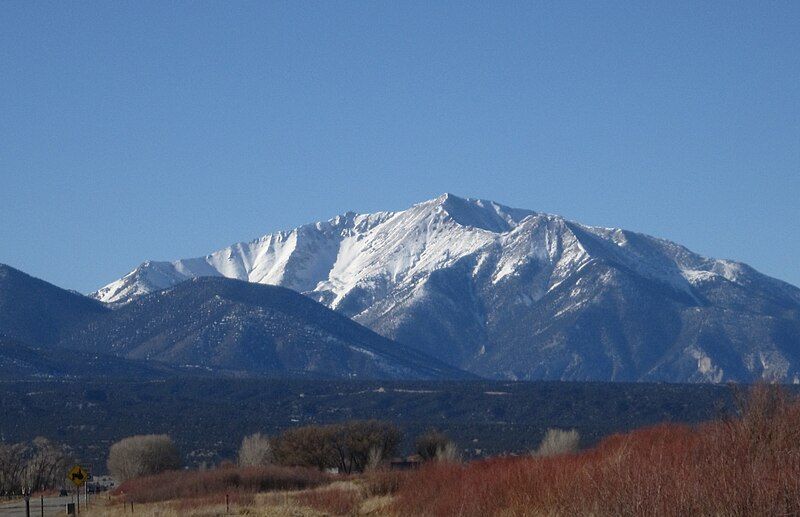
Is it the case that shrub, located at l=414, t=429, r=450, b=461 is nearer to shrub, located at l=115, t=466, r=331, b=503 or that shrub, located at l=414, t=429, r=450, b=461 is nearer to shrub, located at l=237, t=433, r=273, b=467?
shrub, located at l=237, t=433, r=273, b=467

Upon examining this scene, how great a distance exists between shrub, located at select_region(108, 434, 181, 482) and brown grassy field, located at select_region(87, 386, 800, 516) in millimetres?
47137

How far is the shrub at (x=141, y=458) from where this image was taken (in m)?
122

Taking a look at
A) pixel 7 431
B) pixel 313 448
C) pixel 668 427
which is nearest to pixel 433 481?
pixel 668 427

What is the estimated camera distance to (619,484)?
111 feet

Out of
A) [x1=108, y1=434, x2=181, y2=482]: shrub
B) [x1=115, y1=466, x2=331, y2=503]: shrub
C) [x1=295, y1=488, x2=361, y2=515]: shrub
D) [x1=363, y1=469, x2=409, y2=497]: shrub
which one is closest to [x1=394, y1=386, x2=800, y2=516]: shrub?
[x1=295, y1=488, x2=361, y2=515]: shrub

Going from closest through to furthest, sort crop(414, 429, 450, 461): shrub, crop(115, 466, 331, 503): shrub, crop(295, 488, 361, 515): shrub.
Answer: crop(295, 488, 361, 515): shrub → crop(115, 466, 331, 503): shrub → crop(414, 429, 450, 461): shrub

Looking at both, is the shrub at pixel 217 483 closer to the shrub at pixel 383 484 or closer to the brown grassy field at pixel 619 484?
the brown grassy field at pixel 619 484

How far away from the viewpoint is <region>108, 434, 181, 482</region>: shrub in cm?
12188

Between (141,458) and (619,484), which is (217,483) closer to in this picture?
(141,458)

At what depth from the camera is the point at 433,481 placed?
54188 millimetres

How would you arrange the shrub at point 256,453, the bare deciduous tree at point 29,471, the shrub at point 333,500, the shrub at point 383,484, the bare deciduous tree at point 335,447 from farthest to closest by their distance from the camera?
the shrub at point 256,453, the bare deciduous tree at point 335,447, the bare deciduous tree at point 29,471, the shrub at point 383,484, the shrub at point 333,500

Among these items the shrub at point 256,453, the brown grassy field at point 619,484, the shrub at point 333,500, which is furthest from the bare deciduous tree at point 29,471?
the shrub at point 333,500

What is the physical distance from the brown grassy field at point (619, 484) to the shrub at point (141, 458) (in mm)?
47137

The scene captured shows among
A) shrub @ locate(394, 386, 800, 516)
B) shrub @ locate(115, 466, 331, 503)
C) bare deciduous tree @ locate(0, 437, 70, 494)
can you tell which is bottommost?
shrub @ locate(394, 386, 800, 516)
